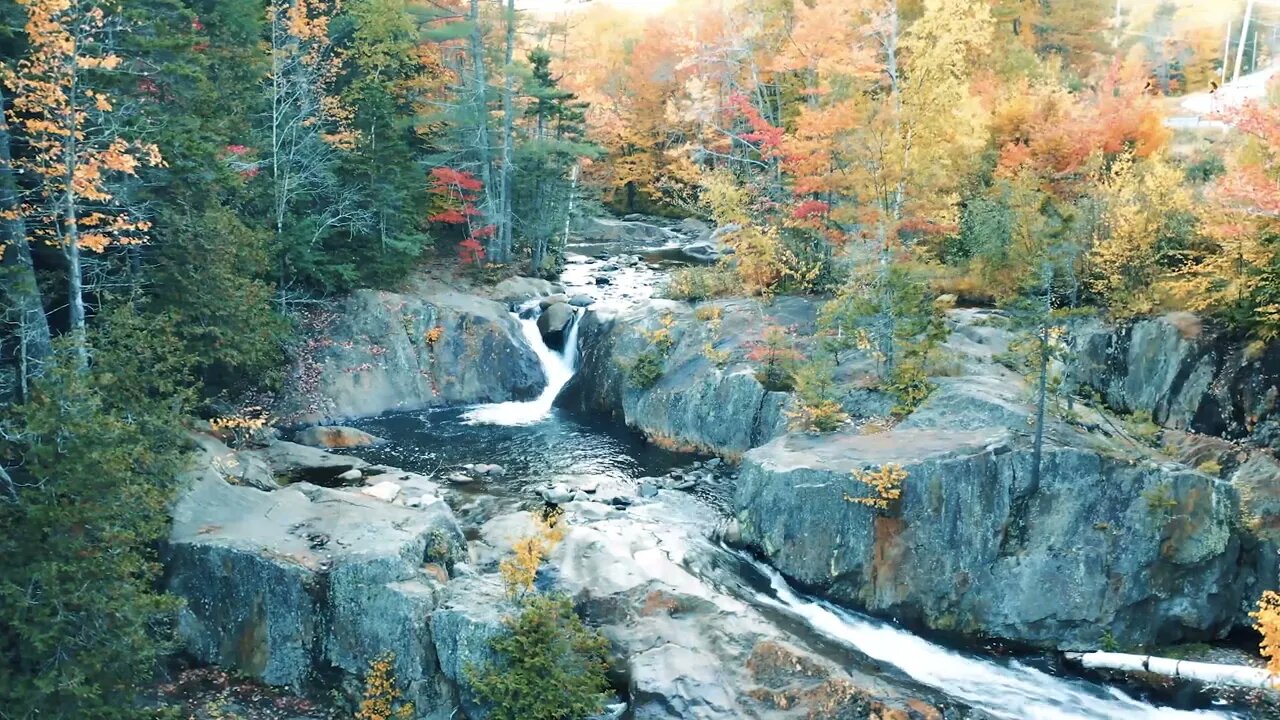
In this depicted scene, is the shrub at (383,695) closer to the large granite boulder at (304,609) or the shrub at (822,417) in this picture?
the large granite boulder at (304,609)

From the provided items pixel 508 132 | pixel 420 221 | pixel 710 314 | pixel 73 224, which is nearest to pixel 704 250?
pixel 508 132

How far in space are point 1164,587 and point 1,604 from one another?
15642 mm

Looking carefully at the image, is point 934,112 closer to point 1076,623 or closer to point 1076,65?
point 1076,623

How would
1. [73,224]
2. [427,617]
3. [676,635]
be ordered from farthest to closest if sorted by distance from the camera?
[73,224] < [676,635] < [427,617]

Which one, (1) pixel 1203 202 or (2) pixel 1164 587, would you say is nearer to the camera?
(2) pixel 1164 587

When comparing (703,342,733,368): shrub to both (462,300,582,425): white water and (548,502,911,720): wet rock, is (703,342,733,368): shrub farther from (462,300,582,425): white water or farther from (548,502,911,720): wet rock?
(548,502,911,720): wet rock

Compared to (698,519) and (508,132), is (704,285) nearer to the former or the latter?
(508,132)

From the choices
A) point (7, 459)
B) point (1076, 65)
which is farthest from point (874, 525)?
point (1076, 65)

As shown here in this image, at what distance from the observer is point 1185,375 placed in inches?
643

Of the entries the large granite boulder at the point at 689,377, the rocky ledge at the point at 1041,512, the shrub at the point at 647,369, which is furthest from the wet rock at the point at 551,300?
the rocky ledge at the point at 1041,512

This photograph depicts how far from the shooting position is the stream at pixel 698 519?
11484 millimetres

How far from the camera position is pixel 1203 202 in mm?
17703

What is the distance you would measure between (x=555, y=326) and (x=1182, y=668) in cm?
1888

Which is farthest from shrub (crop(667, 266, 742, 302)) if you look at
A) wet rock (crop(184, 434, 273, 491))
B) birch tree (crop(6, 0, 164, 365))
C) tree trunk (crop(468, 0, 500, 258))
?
birch tree (crop(6, 0, 164, 365))
